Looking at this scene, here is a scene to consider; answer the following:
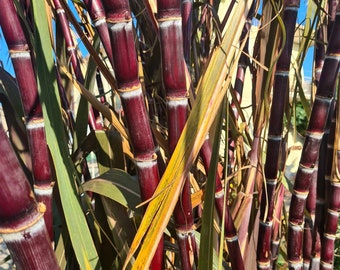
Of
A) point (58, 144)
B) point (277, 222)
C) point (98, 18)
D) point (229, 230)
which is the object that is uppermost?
point (98, 18)

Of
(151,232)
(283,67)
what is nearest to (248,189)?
(283,67)

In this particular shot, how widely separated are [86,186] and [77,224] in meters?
0.08

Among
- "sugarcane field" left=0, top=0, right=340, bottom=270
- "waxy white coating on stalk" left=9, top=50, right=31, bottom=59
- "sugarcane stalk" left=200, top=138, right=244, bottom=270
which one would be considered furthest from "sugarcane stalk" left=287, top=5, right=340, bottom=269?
"waxy white coating on stalk" left=9, top=50, right=31, bottom=59

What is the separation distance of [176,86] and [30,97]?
16 centimetres

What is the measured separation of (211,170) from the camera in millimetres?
351

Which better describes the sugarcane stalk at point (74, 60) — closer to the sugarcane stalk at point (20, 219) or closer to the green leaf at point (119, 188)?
the green leaf at point (119, 188)

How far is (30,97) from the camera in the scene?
16.8 inches

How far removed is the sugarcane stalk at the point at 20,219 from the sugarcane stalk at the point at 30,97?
171mm

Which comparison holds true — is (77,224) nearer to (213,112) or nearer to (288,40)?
(213,112)

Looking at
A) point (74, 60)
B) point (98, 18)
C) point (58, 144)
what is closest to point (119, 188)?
point (58, 144)

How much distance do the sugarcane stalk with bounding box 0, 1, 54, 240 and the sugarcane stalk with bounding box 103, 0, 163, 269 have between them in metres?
0.12

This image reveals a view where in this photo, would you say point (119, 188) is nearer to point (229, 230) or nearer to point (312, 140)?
point (229, 230)

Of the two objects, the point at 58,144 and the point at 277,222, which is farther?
the point at 277,222

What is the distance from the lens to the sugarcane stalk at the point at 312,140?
0.55 m
